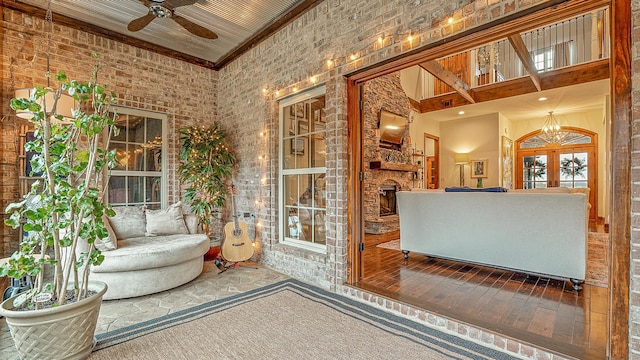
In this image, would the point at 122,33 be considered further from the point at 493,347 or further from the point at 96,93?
the point at 493,347

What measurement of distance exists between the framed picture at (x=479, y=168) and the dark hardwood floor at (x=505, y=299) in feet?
17.1

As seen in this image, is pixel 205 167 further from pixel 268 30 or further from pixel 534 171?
pixel 534 171

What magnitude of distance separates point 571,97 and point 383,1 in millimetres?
6507

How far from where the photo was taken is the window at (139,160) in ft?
14.3

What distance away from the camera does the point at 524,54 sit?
442 centimetres

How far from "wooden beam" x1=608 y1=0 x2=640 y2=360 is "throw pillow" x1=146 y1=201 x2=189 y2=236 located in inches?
166

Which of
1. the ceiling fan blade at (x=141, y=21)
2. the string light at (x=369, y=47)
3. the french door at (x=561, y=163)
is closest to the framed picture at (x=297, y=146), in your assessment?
the string light at (x=369, y=47)

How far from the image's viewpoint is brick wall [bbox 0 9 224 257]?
3.44 metres

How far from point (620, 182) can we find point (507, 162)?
7854 millimetres

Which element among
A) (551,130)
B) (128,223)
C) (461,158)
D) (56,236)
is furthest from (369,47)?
(551,130)

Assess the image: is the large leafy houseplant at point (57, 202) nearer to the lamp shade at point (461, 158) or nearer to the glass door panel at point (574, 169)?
the lamp shade at point (461, 158)

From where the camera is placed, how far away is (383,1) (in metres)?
Answer: 2.67

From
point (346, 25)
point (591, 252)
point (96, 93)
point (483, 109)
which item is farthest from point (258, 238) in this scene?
point (483, 109)

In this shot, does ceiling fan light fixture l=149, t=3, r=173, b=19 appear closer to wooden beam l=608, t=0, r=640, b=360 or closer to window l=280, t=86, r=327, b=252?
window l=280, t=86, r=327, b=252
